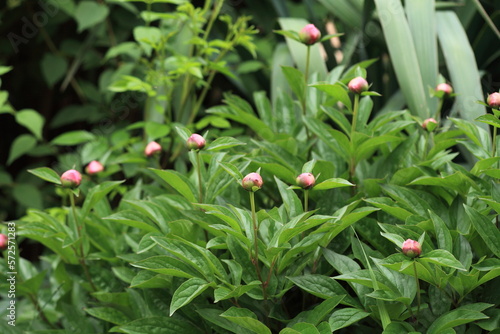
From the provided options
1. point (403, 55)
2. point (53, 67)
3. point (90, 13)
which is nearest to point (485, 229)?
point (403, 55)

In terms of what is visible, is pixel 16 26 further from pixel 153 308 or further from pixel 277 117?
pixel 153 308

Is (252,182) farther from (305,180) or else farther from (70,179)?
(70,179)

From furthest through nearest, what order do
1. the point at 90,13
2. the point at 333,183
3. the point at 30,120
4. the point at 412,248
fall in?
the point at 90,13, the point at 30,120, the point at 333,183, the point at 412,248

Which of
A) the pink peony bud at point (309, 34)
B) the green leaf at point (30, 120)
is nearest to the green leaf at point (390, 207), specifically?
the pink peony bud at point (309, 34)

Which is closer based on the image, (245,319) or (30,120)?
(245,319)

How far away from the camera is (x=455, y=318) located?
0.72m

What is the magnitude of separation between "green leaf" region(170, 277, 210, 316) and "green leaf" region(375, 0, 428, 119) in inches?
23.2

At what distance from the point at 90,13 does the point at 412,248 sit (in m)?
1.30

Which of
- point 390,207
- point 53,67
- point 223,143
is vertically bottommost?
point 53,67

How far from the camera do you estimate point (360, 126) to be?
38.0 inches

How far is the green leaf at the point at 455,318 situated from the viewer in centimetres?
71

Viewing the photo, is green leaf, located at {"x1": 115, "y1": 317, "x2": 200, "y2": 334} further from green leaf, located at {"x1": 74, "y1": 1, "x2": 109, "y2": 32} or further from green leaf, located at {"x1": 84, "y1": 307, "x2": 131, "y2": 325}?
green leaf, located at {"x1": 74, "y1": 1, "x2": 109, "y2": 32}

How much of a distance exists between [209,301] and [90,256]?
0.21m

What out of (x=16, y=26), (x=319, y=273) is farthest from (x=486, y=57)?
(x=16, y=26)
